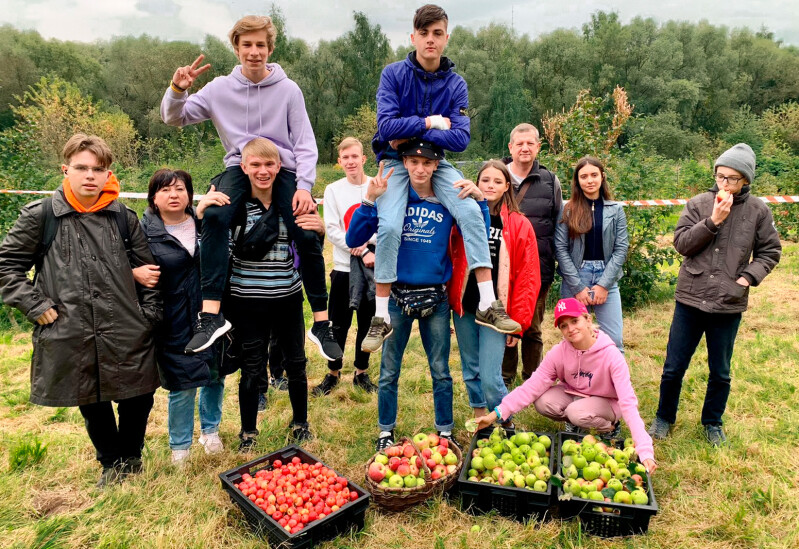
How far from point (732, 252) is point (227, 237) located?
11.1ft

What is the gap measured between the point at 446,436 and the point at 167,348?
1990 millimetres

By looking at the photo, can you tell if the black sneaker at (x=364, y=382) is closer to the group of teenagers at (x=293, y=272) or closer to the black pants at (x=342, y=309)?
the black pants at (x=342, y=309)

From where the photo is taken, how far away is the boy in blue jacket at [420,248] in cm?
331

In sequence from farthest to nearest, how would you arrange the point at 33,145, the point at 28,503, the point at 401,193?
the point at 33,145 → the point at 401,193 → the point at 28,503

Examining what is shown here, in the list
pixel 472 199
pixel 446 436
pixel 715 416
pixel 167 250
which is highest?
pixel 472 199

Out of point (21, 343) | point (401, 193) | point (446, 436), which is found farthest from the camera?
point (21, 343)

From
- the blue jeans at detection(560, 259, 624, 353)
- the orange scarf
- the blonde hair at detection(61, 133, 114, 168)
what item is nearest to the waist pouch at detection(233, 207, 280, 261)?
the orange scarf

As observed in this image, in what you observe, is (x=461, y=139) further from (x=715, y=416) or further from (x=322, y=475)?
(x=715, y=416)

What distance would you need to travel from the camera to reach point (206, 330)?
321 cm

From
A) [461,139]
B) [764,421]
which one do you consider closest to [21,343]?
[461,139]

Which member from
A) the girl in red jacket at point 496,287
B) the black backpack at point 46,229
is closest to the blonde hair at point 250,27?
the black backpack at point 46,229

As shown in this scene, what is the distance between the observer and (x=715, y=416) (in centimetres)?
387

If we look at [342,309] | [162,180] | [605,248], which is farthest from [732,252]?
[162,180]

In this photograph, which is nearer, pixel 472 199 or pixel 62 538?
pixel 62 538
